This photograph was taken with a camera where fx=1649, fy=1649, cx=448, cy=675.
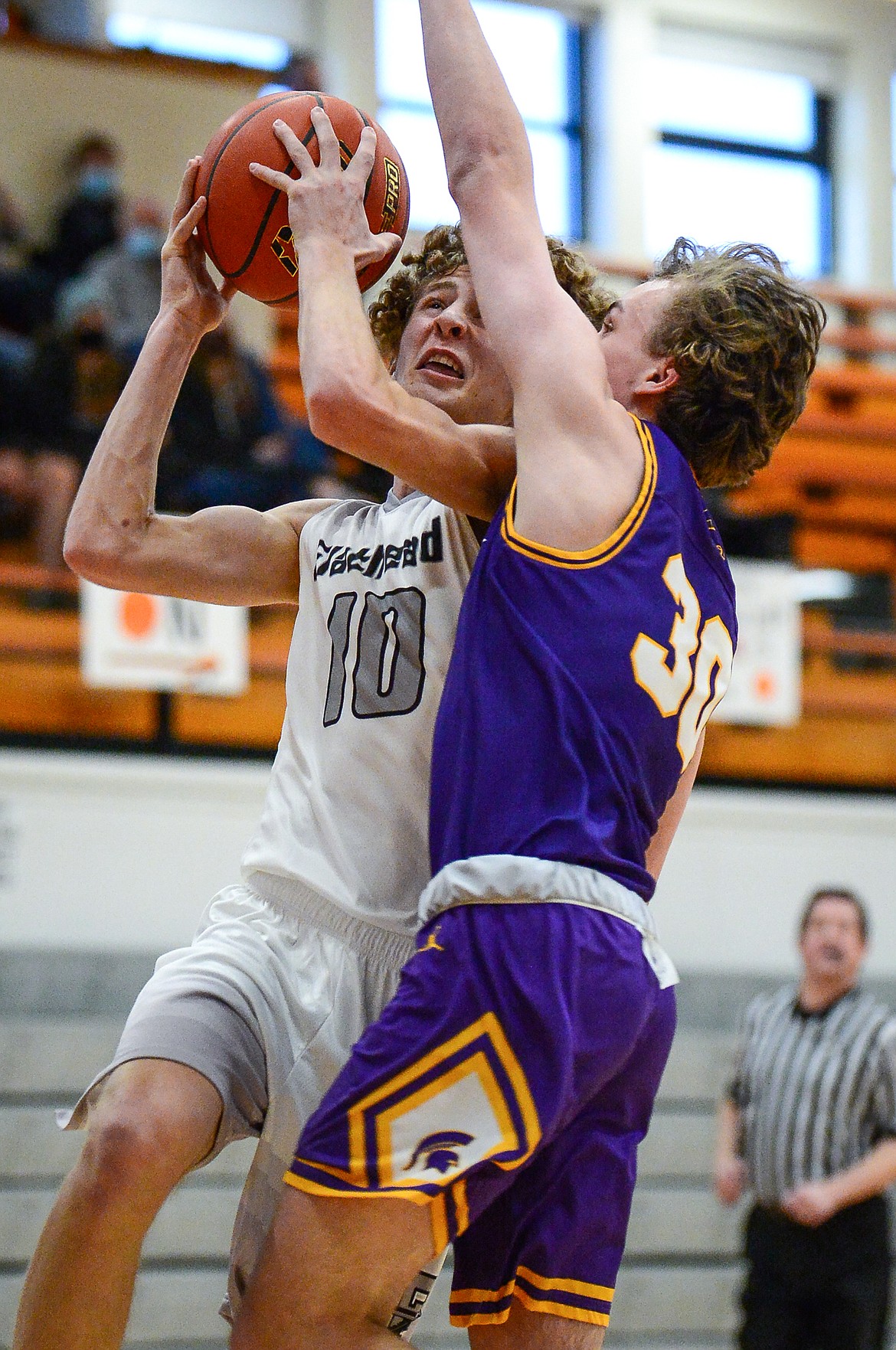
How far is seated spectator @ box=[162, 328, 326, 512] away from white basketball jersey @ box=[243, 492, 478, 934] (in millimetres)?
5326

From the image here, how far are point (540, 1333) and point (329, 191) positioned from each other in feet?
5.86

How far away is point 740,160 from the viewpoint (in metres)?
14.0

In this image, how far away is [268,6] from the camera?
41.1 ft

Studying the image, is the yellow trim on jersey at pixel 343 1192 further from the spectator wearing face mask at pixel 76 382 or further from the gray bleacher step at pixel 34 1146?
the spectator wearing face mask at pixel 76 382

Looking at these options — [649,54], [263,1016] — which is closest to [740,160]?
[649,54]

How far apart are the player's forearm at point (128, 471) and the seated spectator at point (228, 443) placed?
5.06 m

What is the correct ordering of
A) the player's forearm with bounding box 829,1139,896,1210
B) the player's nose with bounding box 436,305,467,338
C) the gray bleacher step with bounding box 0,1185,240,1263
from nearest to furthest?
the player's nose with bounding box 436,305,467,338 < the player's forearm with bounding box 829,1139,896,1210 < the gray bleacher step with bounding box 0,1185,240,1263

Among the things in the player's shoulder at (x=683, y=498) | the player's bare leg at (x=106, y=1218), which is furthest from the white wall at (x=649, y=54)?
the player's bare leg at (x=106, y=1218)

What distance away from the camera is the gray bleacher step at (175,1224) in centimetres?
660

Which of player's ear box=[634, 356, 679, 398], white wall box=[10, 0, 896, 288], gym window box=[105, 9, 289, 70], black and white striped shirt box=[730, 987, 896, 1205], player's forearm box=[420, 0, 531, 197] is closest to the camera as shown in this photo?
player's forearm box=[420, 0, 531, 197]

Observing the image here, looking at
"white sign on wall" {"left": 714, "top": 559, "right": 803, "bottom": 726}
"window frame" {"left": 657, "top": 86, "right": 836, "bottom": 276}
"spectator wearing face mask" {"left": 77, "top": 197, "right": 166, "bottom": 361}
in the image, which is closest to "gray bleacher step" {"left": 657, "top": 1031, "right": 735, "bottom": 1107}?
"white sign on wall" {"left": 714, "top": 559, "right": 803, "bottom": 726}

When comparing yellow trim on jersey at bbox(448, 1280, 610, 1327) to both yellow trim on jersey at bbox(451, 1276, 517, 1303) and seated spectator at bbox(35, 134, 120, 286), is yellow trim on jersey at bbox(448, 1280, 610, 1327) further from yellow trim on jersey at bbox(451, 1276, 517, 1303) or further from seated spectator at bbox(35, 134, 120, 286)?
seated spectator at bbox(35, 134, 120, 286)

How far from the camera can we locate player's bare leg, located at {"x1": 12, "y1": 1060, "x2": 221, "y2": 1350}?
225cm

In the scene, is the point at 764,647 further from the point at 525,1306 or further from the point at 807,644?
the point at 525,1306
